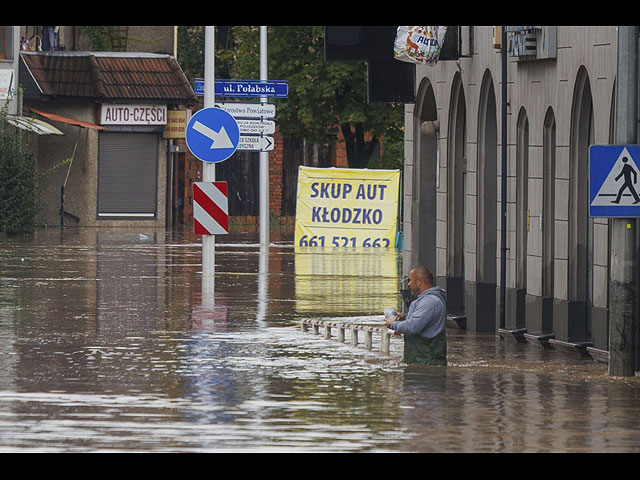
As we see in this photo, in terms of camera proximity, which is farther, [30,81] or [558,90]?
[30,81]

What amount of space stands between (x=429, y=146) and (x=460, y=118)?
4.94 ft

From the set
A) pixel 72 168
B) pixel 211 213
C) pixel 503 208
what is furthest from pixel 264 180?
pixel 503 208

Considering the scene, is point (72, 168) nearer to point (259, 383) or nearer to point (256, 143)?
point (256, 143)

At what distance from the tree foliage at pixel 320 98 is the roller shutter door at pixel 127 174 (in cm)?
447

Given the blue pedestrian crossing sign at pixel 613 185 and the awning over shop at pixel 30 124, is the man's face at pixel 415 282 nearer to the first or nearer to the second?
the blue pedestrian crossing sign at pixel 613 185

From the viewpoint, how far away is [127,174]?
168 feet

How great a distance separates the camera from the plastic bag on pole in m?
19.9

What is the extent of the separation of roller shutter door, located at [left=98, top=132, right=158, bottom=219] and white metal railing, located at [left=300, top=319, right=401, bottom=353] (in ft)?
108

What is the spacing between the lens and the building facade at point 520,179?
669 inches

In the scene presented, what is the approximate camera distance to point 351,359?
50.0 feet

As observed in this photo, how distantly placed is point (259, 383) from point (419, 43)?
7820mm

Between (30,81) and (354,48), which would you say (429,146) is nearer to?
(354,48)
